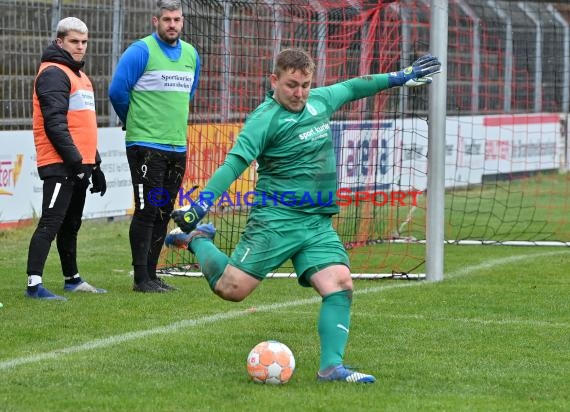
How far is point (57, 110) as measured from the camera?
339 inches

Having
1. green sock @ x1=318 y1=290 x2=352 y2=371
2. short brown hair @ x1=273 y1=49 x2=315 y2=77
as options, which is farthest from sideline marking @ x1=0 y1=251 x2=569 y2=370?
short brown hair @ x1=273 y1=49 x2=315 y2=77

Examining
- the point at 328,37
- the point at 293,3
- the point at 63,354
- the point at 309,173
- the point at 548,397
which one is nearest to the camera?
the point at 548,397

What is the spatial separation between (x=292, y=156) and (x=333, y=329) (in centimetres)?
97

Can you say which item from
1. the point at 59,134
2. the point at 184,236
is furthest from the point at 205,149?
the point at 184,236

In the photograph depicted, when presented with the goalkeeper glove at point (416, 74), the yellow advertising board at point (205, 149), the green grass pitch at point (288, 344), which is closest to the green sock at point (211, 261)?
the green grass pitch at point (288, 344)

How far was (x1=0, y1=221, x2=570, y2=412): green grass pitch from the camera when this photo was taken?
226 inches

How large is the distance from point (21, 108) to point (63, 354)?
306 inches

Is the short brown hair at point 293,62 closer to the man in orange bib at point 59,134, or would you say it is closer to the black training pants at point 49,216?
the man in orange bib at point 59,134

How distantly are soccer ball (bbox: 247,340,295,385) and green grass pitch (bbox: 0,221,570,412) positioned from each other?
8cm

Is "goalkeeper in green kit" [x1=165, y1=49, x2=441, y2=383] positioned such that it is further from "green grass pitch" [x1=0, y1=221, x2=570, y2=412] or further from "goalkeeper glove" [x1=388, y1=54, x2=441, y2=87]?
"goalkeeper glove" [x1=388, y1=54, x2=441, y2=87]

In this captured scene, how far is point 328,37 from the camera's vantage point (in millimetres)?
12320

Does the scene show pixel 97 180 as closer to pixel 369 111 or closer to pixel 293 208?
pixel 293 208

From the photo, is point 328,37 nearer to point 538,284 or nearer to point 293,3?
point 293,3

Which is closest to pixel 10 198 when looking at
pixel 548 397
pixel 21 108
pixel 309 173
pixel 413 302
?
pixel 21 108
